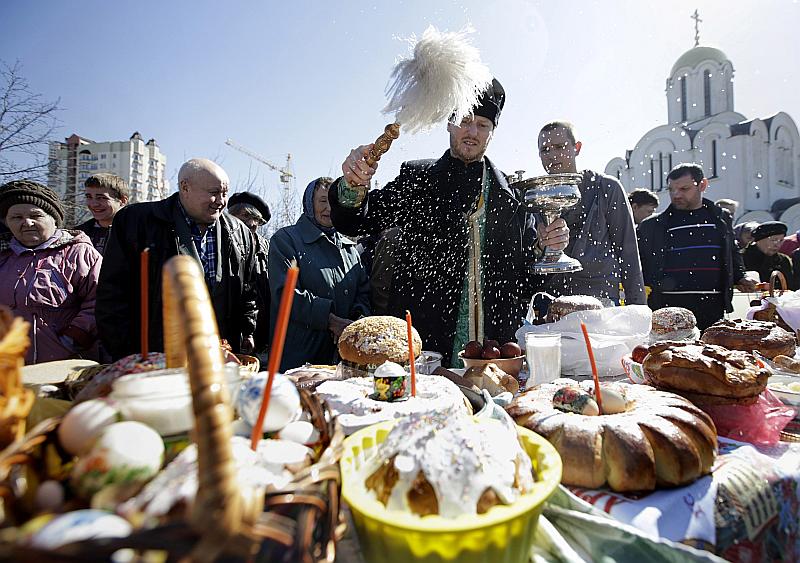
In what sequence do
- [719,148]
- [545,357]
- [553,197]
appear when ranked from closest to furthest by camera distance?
1. [545,357]
2. [553,197]
3. [719,148]

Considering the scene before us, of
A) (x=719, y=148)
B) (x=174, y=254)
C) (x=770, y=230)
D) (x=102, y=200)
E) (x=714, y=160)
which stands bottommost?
(x=174, y=254)

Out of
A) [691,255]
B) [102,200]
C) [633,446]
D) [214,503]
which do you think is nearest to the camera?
[214,503]

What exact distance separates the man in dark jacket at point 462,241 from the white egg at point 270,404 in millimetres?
2213

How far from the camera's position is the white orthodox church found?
2772cm

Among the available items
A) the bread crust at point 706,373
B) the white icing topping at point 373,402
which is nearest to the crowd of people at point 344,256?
the bread crust at point 706,373

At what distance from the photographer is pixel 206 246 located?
11.1ft

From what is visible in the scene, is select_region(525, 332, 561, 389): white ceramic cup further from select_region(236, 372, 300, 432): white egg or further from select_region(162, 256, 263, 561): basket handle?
select_region(162, 256, 263, 561): basket handle

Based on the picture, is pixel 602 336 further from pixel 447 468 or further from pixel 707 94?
pixel 707 94

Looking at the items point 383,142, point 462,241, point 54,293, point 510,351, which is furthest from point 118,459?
point 54,293

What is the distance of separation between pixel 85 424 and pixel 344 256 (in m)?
3.07

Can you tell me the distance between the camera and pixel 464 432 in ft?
3.02

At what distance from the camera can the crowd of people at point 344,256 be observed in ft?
10.3

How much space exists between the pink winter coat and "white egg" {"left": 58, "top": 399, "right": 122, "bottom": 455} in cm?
294

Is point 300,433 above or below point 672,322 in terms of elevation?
below
